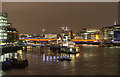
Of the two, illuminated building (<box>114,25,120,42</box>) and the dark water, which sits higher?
illuminated building (<box>114,25,120,42</box>)

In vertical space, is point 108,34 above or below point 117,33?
below

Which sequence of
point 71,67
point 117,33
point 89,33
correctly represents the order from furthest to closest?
1. point 89,33
2. point 117,33
3. point 71,67

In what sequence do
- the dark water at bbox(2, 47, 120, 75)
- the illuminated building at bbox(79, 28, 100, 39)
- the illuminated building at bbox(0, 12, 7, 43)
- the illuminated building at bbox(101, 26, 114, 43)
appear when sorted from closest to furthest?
the dark water at bbox(2, 47, 120, 75), the illuminated building at bbox(0, 12, 7, 43), the illuminated building at bbox(101, 26, 114, 43), the illuminated building at bbox(79, 28, 100, 39)

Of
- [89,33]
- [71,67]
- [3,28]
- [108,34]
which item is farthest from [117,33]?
[71,67]

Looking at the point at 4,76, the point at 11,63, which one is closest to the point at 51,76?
the point at 4,76

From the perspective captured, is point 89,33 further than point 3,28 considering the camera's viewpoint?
Yes

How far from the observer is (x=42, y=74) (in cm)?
2092

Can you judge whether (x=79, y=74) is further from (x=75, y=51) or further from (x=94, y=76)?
(x=75, y=51)

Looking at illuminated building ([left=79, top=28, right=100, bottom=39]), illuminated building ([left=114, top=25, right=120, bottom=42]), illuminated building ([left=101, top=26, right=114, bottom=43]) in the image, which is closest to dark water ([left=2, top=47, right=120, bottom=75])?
illuminated building ([left=114, top=25, right=120, bottom=42])

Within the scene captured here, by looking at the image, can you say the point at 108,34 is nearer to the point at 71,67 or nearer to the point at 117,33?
the point at 117,33

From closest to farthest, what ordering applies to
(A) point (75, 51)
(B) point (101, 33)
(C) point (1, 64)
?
(C) point (1, 64)
(A) point (75, 51)
(B) point (101, 33)

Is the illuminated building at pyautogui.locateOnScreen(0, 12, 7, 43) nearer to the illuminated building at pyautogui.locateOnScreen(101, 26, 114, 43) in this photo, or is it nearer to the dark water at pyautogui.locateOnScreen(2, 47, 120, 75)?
the dark water at pyautogui.locateOnScreen(2, 47, 120, 75)

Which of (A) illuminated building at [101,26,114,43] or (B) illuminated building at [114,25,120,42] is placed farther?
(A) illuminated building at [101,26,114,43]

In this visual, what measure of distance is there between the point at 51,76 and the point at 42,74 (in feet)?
4.63
